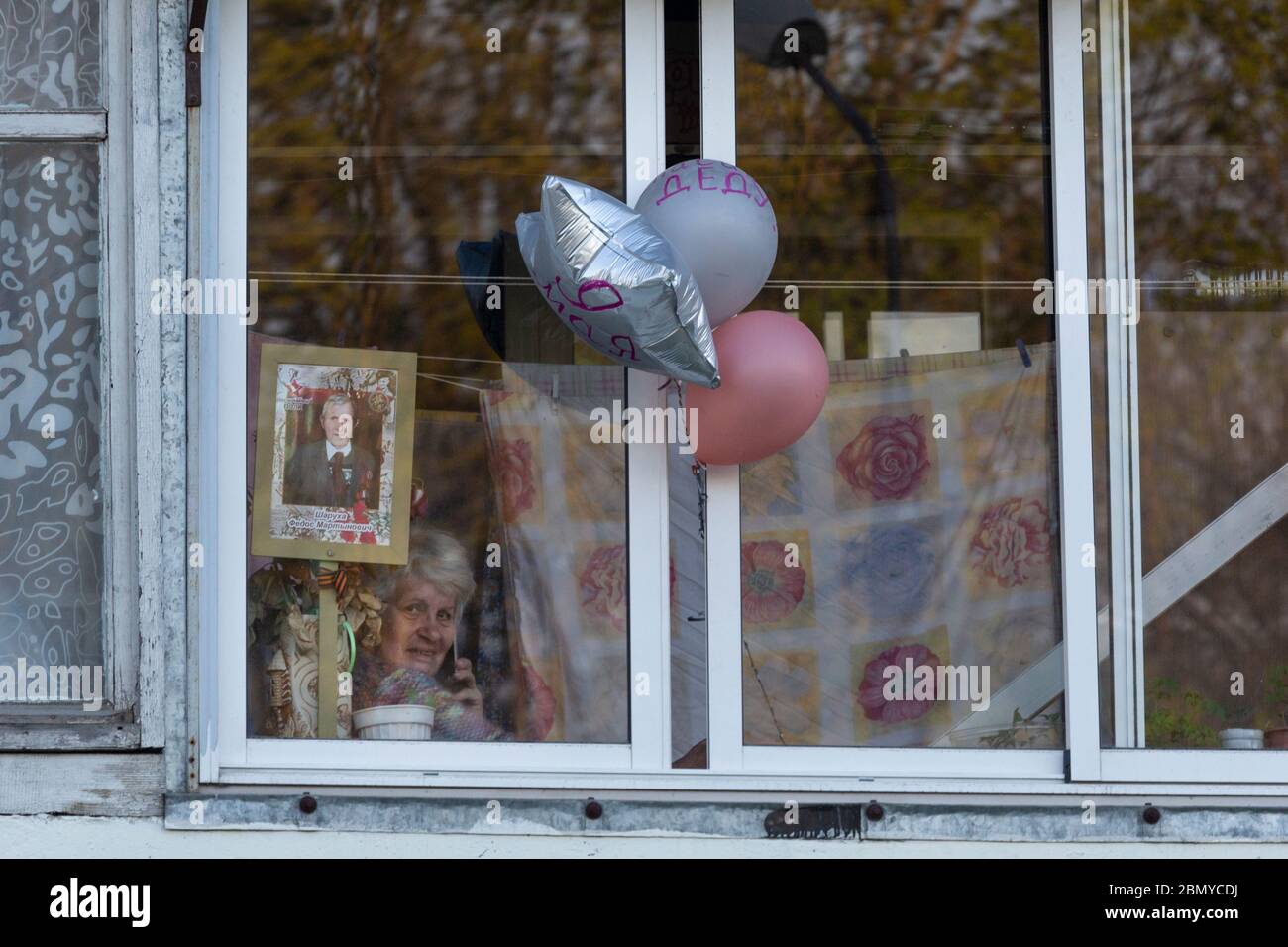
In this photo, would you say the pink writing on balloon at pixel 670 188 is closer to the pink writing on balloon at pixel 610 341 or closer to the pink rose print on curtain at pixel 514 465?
the pink writing on balloon at pixel 610 341

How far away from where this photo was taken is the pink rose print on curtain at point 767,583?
4277 millimetres

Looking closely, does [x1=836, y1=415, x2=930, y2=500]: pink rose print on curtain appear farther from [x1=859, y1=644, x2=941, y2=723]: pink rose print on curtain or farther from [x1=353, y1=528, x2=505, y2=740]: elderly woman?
[x1=353, y1=528, x2=505, y2=740]: elderly woman

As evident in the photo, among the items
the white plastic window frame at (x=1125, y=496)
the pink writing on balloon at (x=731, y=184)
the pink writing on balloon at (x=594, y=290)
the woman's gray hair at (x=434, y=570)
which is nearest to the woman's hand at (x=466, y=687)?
the woman's gray hair at (x=434, y=570)

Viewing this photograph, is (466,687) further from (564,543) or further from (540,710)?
(564,543)

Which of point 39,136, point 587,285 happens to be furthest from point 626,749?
point 39,136

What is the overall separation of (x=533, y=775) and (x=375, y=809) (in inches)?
14.7

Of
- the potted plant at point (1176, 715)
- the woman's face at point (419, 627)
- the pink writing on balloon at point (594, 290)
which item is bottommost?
the potted plant at point (1176, 715)

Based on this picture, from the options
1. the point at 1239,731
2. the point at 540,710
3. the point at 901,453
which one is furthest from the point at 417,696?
the point at 1239,731

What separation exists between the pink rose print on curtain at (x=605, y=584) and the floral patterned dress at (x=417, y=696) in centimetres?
37

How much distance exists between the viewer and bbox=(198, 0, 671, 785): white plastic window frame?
13.8 ft

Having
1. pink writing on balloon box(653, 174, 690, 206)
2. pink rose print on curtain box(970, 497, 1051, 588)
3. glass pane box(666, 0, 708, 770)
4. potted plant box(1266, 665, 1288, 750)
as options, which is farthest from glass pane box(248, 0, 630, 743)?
potted plant box(1266, 665, 1288, 750)

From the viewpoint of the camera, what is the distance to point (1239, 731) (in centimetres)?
427

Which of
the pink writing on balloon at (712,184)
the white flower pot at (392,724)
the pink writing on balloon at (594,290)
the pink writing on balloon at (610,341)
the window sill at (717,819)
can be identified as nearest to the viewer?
the pink writing on balloon at (594,290)
